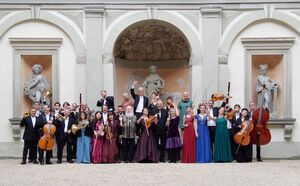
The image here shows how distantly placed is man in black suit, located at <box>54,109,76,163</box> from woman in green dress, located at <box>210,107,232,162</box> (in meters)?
3.13

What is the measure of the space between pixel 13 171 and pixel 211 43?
596cm

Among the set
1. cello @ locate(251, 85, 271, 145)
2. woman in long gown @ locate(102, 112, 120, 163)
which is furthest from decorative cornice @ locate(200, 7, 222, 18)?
woman in long gown @ locate(102, 112, 120, 163)

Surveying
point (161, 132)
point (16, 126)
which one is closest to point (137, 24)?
point (161, 132)

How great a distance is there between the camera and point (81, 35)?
59.0 feet

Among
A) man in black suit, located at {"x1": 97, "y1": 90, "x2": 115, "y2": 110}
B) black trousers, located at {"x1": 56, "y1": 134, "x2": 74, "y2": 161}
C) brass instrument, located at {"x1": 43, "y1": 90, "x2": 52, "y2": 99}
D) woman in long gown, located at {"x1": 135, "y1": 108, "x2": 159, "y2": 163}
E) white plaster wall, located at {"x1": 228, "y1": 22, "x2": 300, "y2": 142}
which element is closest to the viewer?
woman in long gown, located at {"x1": 135, "y1": 108, "x2": 159, "y2": 163}

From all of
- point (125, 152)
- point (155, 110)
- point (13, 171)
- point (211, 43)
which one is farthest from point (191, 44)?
point (13, 171)

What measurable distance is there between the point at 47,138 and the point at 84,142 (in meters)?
0.84

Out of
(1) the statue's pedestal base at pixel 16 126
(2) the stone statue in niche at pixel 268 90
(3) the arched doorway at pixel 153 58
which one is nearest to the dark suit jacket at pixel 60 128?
(1) the statue's pedestal base at pixel 16 126

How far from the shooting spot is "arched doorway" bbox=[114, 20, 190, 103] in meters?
18.8

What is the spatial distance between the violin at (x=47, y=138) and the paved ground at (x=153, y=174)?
473 mm

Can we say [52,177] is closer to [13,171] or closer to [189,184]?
[13,171]

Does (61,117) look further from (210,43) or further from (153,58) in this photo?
(210,43)

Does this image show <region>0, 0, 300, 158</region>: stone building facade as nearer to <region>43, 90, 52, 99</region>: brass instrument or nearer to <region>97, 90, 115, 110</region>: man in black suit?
<region>43, 90, 52, 99</region>: brass instrument

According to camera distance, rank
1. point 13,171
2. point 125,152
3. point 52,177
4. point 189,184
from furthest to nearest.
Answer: point 125,152 → point 13,171 → point 52,177 → point 189,184
